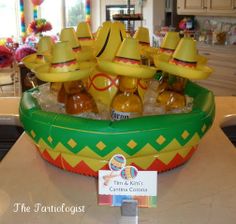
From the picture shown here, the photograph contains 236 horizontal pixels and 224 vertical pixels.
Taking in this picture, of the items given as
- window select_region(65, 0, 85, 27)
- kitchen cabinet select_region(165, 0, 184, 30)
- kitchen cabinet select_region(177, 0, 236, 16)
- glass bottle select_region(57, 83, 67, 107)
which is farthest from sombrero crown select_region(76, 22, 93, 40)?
window select_region(65, 0, 85, 27)

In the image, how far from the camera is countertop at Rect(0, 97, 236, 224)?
707 mm

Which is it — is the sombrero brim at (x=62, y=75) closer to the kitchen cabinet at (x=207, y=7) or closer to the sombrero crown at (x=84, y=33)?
the sombrero crown at (x=84, y=33)

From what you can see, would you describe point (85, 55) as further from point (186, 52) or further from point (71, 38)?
point (186, 52)

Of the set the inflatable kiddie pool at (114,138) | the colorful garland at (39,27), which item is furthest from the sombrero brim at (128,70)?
the colorful garland at (39,27)

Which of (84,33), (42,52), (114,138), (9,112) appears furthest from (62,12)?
(114,138)

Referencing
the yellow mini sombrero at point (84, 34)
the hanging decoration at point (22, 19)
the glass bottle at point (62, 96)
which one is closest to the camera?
the glass bottle at point (62, 96)

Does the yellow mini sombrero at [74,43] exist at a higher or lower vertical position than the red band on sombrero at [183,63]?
higher

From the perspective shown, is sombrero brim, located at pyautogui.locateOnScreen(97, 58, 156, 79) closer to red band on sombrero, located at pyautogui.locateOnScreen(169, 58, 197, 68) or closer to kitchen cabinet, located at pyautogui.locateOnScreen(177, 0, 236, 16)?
red band on sombrero, located at pyautogui.locateOnScreen(169, 58, 197, 68)

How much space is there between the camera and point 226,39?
4656 mm

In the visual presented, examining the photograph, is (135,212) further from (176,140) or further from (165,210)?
(176,140)

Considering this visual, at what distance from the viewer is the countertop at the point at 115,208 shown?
2.32 feet

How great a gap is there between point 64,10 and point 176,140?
709cm

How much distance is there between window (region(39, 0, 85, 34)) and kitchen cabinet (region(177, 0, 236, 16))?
2887 mm

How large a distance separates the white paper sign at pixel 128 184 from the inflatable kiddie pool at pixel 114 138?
8 centimetres
